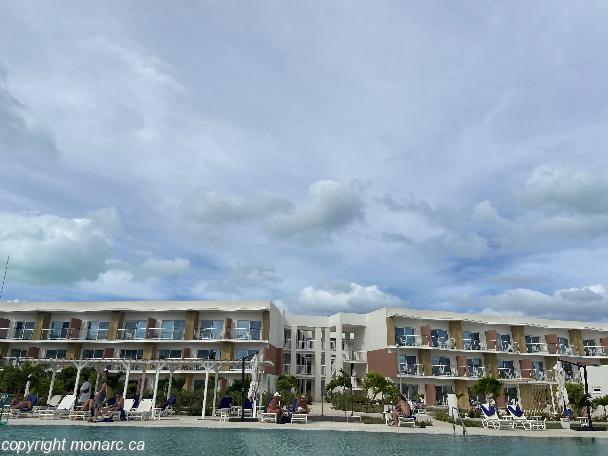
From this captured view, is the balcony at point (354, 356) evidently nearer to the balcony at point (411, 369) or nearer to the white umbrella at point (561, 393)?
the balcony at point (411, 369)

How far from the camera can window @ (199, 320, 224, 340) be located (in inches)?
1555

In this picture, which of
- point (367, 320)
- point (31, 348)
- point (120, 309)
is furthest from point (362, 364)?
point (31, 348)

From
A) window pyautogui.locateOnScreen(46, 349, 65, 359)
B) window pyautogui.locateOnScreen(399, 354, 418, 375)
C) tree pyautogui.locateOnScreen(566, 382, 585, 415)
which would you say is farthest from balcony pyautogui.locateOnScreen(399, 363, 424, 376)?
window pyautogui.locateOnScreen(46, 349, 65, 359)

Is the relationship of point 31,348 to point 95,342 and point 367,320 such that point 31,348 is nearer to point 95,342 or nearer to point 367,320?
point 95,342

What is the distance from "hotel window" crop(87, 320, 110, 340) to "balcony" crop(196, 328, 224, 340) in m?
8.13

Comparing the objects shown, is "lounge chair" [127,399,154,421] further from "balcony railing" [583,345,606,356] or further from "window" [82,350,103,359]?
"balcony railing" [583,345,606,356]

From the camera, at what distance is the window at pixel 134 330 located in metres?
40.2

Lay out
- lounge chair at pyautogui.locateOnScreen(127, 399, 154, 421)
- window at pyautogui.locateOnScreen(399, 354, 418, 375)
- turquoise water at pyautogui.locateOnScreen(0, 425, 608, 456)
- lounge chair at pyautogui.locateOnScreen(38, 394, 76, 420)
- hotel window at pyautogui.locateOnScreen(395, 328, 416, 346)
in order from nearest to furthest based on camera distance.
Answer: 1. turquoise water at pyautogui.locateOnScreen(0, 425, 608, 456)
2. lounge chair at pyautogui.locateOnScreen(38, 394, 76, 420)
3. lounge chair at pyautogui.locateOnScreen(127, 399, 154, 421)
4. window at pyautogui.locateOnScreen(399, 354, 418, 375)
5. hotel window at pyautogui.locateOnScreen(395, 328, 416, 346)

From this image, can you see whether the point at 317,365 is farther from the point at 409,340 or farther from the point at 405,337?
the point at 409,340

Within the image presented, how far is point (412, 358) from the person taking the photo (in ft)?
136

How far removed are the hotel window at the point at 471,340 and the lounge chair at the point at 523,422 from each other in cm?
1974

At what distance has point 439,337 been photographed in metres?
42.5

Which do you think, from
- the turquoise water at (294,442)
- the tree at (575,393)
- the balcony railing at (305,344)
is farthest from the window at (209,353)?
the tree at (575,393)

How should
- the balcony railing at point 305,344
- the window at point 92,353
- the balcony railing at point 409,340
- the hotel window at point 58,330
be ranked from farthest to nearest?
the balcony railing at point 305,344
the balcony railing at point 409,340
the hotel window at point 58,330
the window at point 92,353
